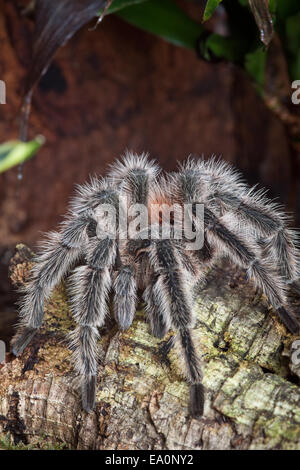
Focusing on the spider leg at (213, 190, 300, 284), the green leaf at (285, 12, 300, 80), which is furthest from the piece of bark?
the green leaf at (285, 12, 300, 80)

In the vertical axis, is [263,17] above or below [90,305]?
above

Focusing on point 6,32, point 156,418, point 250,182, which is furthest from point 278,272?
point 6,32

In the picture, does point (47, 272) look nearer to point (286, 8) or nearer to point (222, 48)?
point (222, 48)

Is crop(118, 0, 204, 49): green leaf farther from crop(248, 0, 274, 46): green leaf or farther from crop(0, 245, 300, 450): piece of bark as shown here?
crop(0, 245, 300, 450): piece of bark

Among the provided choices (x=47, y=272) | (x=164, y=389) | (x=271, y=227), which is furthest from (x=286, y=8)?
(x=164, y=389)

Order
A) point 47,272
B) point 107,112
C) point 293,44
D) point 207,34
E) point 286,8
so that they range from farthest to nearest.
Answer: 1. point 107,112
2. point 207,34
3. point 293,44
4. point 286,8
5. point 47,272

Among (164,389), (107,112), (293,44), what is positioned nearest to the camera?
(164,389)

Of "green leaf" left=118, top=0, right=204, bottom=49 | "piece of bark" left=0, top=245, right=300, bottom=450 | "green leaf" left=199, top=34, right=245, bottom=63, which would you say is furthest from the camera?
"green leaf" left=118, top=0, right=204, bottom=49
